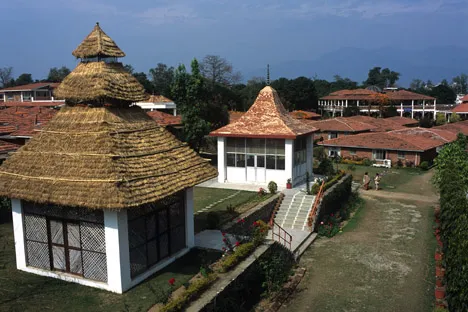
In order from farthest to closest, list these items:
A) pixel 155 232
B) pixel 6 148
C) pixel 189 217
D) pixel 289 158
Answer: pixel 289 158
pixel 6 148
pixel 189 217
pixel 155 232

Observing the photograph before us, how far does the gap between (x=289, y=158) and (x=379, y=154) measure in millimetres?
19648

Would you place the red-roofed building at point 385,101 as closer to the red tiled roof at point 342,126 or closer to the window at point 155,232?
the red tiled roof at point 342,126

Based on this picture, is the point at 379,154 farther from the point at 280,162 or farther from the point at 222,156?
the point at 222,156

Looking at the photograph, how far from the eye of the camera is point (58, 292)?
12.0 m

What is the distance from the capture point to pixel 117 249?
38.5ft

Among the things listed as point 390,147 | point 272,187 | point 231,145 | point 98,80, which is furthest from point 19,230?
point 390,147

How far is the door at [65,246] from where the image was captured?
12.5 meters

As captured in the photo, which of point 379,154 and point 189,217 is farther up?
point 189,217

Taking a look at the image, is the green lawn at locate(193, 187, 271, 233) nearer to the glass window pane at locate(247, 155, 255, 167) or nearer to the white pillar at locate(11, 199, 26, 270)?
the glass window pane at locate(247, 155, 255, 167)

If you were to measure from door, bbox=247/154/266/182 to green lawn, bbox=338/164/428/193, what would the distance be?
10685 mm

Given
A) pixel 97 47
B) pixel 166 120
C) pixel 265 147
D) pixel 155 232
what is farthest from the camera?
pixel 166 120

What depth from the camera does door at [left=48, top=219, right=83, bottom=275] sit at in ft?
41.0

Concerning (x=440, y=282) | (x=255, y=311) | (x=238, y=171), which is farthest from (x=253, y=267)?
(x=238, y=171)

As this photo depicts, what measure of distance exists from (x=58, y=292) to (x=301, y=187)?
1637 cm
